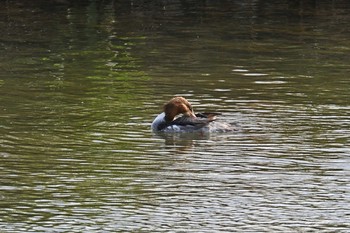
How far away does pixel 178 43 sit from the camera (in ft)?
83.4

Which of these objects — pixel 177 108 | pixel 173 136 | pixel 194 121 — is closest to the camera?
pixel 173 136

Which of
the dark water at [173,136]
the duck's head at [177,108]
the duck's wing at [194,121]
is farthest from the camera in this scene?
the duck's head at [177,108]

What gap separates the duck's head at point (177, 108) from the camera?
679 inches

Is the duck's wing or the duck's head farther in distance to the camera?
the duck's head

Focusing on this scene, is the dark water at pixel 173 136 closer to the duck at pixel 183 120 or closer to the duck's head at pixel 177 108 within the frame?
the duck at pixel 183 120

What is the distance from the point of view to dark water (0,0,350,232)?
12664mm

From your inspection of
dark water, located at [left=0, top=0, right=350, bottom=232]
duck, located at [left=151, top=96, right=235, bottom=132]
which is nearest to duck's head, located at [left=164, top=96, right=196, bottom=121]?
duck, located at [left=151, top=96, right=235, bottom=132]

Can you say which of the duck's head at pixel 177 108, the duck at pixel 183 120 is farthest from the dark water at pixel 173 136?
the duck's head at pixel 177 108

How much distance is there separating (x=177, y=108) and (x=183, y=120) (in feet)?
0.79

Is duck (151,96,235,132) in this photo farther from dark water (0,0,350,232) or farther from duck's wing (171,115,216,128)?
dark water (0,0,350,232)

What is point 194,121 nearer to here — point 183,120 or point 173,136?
point 183,120

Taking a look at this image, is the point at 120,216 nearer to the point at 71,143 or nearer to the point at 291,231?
the point at 291,231

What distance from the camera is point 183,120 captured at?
56.4ft

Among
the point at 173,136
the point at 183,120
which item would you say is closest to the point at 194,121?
the point at 183,120
